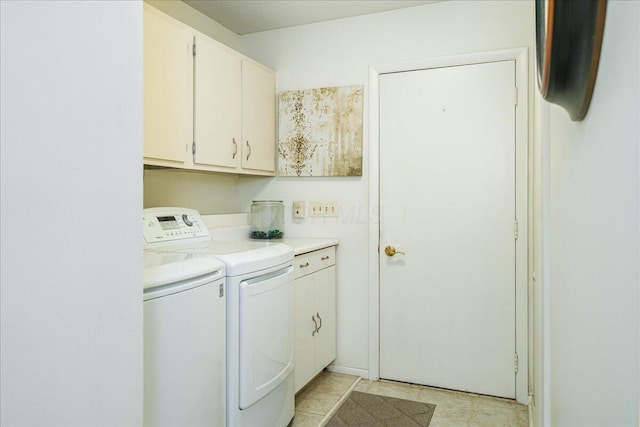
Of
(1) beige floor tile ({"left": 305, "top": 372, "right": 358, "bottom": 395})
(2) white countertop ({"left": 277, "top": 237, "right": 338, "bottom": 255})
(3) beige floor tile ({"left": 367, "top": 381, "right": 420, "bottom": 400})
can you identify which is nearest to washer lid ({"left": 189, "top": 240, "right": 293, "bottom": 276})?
(2) white countertop ({"left": 277, "top": 237, "right": 338, "bottom": 255})

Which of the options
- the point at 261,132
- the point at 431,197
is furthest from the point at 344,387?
the point at 261,132

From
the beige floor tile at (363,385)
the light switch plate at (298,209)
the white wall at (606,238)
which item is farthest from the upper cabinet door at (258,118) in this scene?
the white wall at (606,238)

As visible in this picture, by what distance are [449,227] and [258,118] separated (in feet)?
4.78

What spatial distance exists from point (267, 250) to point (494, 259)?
4.78ft

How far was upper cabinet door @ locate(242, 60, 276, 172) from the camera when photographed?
2.91m

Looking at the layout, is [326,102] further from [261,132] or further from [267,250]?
[267,250]

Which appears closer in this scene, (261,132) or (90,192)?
(90,192)

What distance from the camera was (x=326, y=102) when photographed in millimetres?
3111

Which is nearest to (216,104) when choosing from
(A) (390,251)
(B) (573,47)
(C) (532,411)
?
(A) (390,251)

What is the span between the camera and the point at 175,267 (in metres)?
1.56

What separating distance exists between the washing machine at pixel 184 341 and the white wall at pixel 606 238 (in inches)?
45.5

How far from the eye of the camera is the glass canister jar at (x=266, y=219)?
3127 mm

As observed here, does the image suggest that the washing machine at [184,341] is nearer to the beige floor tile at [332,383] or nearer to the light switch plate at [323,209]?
the beige floor tile at [332,383]

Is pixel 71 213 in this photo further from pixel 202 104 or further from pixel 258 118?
pixel 258 118
